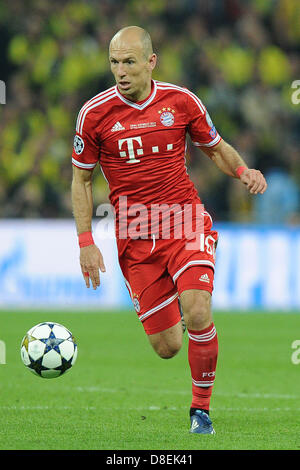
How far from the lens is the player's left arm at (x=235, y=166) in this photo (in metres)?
6.18

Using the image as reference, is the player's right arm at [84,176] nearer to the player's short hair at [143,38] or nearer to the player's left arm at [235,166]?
the player's short hair at [143,38]

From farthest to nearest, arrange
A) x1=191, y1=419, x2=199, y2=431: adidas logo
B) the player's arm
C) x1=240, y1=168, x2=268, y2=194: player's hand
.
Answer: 1. the player's arm
2. x1=240, y1=168, x2=268, y2=194: player's hand
3. x1=191, y1=419, x2=199, y2=431: adidas logo

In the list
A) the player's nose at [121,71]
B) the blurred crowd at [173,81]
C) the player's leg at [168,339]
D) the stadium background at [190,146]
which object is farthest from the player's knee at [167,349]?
the blurred crowd at [173,81]

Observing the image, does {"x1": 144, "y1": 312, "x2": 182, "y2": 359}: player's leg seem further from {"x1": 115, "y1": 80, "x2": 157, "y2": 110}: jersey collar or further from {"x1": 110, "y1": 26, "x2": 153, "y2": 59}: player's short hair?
{"x1": 110, "y1": 26, "x2": 153, "y2": 59}: player's short hair

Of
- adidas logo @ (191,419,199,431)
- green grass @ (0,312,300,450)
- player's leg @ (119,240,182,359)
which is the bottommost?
green grass @ (0,312,300,450)

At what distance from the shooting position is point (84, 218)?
6.38m

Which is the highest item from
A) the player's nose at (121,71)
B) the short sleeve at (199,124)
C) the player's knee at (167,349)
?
the player's nose at (121,71)

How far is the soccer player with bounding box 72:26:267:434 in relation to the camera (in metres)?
6.18

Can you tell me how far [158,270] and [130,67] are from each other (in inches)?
55.4

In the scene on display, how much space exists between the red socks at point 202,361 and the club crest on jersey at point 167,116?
1422 millimetres

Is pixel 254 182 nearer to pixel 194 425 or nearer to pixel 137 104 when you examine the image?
pixel 137 104

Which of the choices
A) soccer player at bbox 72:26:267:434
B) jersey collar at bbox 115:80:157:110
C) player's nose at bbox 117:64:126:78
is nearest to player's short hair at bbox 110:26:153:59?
soccer player at bbox 72:26:267:434

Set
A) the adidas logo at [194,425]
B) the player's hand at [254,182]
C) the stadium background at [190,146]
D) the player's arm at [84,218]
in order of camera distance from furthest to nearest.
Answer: the stadium background at [190,146]
the player's arm at [84,218]
the player's hand at [254,182]
the adidas logo at [194,425]

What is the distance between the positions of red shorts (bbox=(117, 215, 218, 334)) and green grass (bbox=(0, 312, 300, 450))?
73 centimetres
